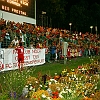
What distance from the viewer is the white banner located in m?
17.9

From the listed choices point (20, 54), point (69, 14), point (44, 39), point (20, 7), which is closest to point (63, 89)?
point (20, 54)

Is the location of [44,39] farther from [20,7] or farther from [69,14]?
[69,14]

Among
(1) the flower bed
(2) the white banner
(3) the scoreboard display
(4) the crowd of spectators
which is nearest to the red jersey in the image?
(2) the white banner

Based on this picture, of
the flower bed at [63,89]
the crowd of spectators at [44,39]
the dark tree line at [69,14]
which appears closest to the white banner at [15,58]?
the crowd of spectators at [44,39]

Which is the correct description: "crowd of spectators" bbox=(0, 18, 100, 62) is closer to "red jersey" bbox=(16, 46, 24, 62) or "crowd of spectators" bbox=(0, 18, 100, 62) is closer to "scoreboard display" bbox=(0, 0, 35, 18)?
"red jersey" bbox=(16, 46, 24, 62)

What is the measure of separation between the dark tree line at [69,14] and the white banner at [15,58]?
29.2 m

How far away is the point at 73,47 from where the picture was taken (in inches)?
1266

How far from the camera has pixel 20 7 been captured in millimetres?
34406

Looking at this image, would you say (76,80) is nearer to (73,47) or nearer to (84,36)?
(73,47)

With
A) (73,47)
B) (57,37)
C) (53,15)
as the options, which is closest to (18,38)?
(57,37)

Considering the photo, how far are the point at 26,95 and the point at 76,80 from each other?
1400 millimetres

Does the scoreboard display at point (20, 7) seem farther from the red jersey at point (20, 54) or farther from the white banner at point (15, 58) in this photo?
the red jersey at point (20, 54)

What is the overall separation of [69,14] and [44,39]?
144 feet

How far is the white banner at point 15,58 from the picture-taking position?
703 inches
